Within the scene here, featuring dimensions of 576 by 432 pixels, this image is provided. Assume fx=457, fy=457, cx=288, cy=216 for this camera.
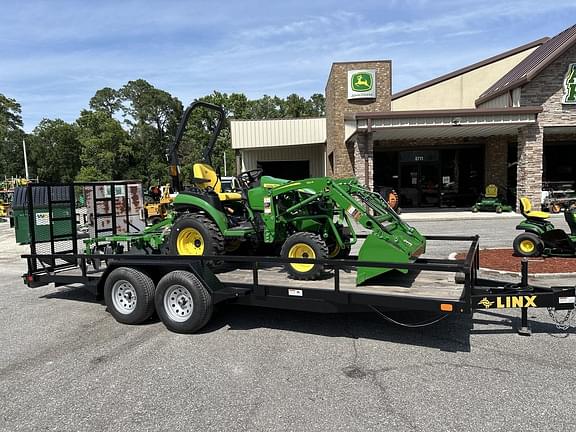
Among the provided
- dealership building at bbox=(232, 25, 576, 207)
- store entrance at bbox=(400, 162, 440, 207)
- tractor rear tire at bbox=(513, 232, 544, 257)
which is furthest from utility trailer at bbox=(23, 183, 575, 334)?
store entrance at bbox=(400, 162, 440, 207)

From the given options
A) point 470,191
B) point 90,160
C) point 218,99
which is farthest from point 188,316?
point 218,99

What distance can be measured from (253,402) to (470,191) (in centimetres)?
2132

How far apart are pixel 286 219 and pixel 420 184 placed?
57.9ft

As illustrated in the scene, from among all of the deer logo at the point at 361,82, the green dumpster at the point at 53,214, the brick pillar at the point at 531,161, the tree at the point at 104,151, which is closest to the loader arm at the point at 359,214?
the green dumpster at the point at 53,214

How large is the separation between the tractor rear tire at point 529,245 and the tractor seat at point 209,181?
18.7 feet

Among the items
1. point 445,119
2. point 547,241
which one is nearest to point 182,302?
point 547,241

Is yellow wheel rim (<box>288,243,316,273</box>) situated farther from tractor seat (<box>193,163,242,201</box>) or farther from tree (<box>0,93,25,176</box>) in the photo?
tree (<box>0,93,25,176</box>)

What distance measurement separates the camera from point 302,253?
A: 18.6 ft

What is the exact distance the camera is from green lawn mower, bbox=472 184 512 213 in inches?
778

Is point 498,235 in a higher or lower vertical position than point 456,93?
lower

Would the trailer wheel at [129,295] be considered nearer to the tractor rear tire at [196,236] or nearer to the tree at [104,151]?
the tractor rear tire at [196,236]

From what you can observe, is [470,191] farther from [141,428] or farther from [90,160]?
[90,160]

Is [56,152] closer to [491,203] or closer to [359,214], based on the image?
[491,203]

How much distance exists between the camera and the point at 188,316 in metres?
Result: 5.27
